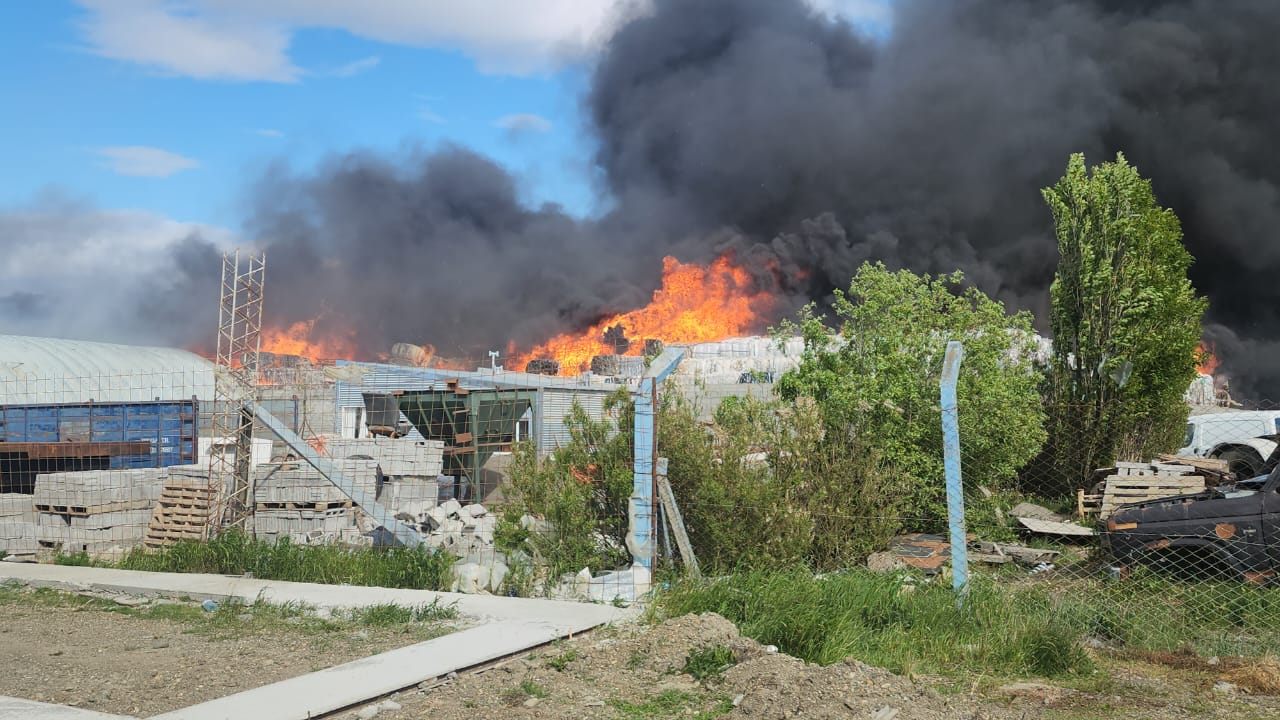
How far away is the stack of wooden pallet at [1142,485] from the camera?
39.9 feet

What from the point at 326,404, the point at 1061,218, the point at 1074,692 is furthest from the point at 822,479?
the point at 326,404

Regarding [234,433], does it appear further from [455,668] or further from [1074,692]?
[1074,692]

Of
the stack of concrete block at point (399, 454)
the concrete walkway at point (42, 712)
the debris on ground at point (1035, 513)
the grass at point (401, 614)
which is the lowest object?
the concrete walkway at point (42, 712)

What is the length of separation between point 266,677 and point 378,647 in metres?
0.87

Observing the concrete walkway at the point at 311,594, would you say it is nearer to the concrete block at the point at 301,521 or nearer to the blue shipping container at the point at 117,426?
the concrete block at the point at 301,521

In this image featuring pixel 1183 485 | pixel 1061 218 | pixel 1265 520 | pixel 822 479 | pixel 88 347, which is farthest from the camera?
pixel 88 347

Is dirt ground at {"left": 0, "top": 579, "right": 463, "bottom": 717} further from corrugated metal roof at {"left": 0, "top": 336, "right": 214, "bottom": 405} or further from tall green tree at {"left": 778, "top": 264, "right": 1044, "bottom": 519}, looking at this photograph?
corrugated metal roof at {"left": 0, "top": 336, "right": 214, "bottom": 405}

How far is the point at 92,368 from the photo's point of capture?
3750 cm

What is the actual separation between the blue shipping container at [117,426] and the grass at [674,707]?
1661 centimetres

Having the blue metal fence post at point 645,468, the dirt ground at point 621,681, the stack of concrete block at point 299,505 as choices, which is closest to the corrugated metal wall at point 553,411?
the stack of concrete block at point 299,505

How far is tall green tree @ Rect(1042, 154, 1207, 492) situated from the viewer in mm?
18031

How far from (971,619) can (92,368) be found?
39235 millimetres

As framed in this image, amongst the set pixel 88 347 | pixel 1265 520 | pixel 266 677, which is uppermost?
pixel 88 347

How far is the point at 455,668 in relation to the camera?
6.02m
